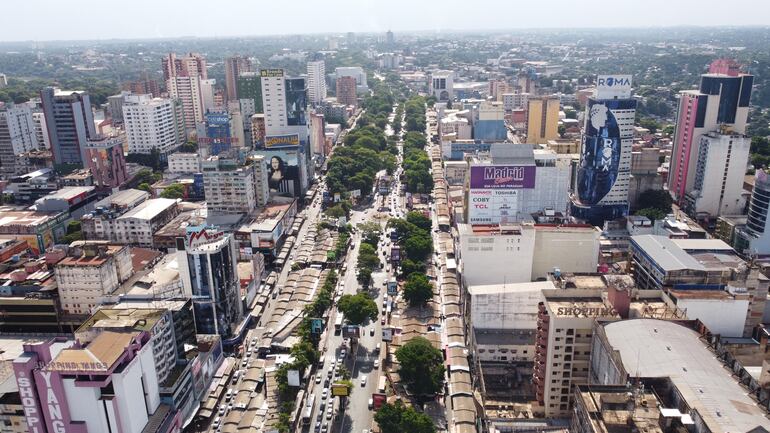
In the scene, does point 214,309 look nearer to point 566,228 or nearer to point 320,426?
point 320,426

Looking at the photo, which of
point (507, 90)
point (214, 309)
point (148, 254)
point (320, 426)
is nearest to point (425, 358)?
point (320, 426)

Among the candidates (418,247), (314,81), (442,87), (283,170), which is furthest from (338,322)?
(442,87)

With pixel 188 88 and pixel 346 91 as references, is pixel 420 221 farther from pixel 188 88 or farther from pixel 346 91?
pixel 346 91

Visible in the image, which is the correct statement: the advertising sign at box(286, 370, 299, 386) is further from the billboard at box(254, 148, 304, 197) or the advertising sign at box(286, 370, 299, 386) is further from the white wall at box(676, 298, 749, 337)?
the billboard at box(254, 148, 304, 197)

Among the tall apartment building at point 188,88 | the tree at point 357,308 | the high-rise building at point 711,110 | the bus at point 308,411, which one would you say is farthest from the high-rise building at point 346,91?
the bus at point 308,411

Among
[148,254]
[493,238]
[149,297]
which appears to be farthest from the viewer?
[148,254]
